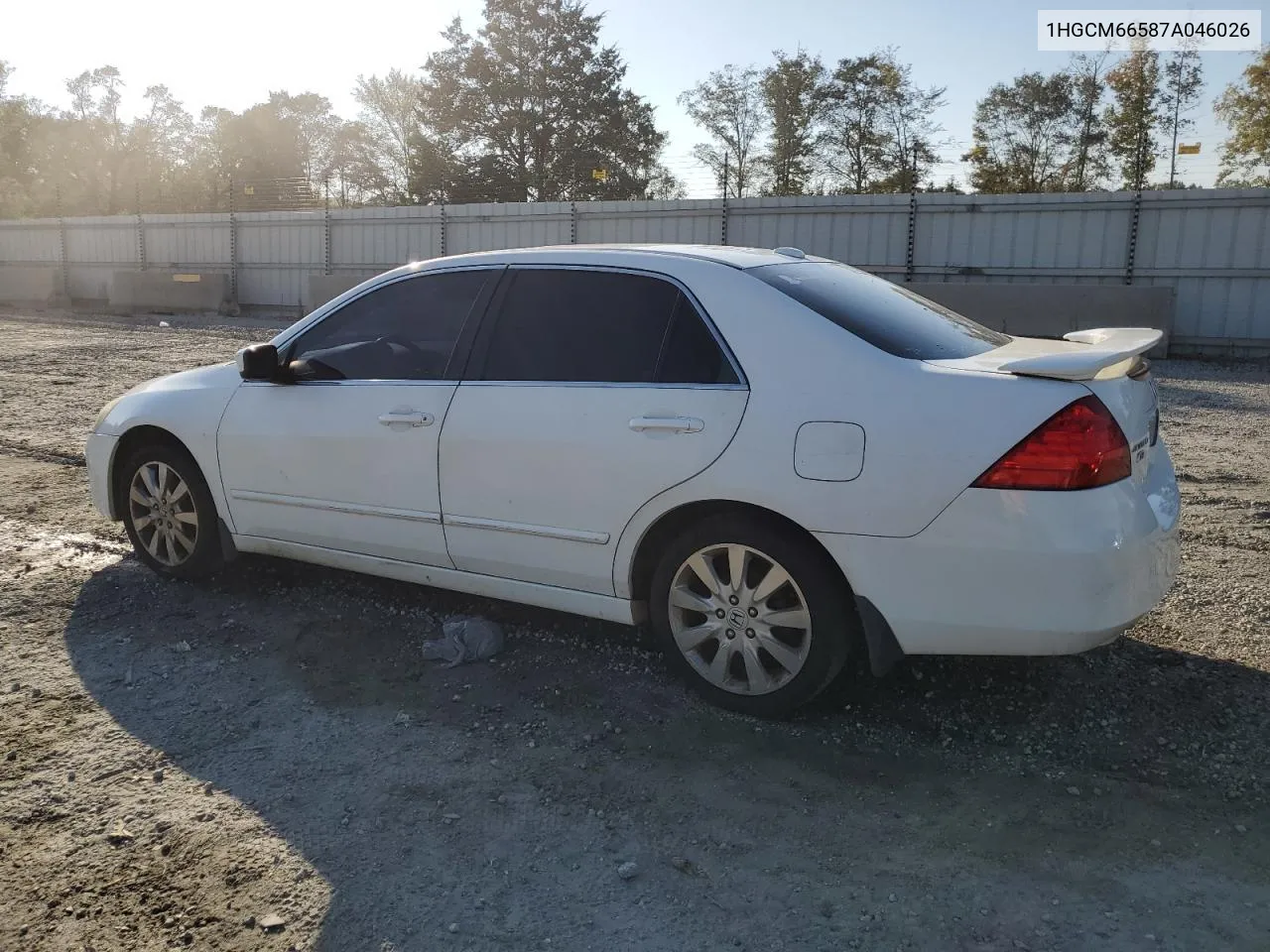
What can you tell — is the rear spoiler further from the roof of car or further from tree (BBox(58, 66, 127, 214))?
tree (BBox(58, 66, 127, 214))

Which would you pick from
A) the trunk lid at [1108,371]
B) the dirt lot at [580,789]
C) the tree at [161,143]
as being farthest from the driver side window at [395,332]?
the tree at [161,143]

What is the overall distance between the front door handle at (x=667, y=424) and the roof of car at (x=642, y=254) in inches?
24.8

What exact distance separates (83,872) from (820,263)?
3.17 metres

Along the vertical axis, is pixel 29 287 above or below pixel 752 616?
above

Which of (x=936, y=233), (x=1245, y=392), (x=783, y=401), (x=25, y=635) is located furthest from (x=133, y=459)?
(x=936, y=233)

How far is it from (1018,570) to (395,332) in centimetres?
268

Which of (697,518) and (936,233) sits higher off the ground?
(936,233)

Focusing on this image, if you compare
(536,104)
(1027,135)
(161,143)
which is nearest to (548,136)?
(536,104)

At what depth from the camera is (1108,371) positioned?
317 cm

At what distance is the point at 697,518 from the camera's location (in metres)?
3.51

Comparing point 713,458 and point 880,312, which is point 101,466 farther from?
point 880,312

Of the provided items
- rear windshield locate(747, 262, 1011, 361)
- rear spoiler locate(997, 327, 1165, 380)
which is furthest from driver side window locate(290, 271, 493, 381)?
rear spoiler locate(997, 327, 1165, 380)

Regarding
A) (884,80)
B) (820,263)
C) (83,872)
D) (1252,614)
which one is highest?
(884,80)

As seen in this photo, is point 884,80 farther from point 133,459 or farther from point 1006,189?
point 133,459
